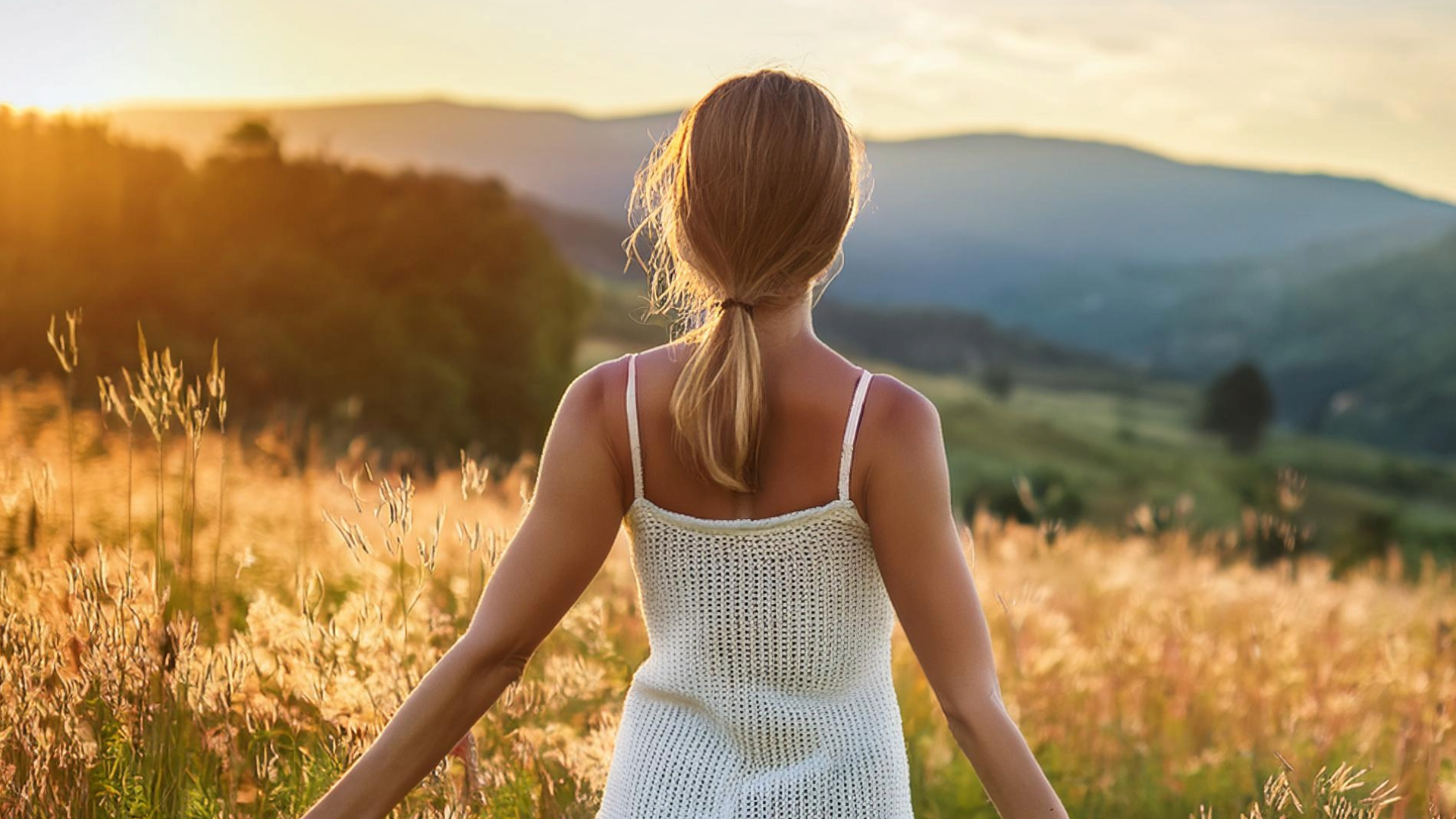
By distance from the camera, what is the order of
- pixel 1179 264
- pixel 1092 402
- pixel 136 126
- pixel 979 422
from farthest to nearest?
pixel 1179 264, pixel 1092 402, pixel 979 422, pixel 136 126

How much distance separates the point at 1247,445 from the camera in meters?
78.6

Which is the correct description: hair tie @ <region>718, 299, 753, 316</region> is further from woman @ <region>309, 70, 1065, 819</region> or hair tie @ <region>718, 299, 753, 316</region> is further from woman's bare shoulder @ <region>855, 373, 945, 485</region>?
woman's bare shoulder @ <region>855, 373, 945, 485</region>

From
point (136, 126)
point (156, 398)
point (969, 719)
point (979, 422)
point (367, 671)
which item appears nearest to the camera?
point (969, 719)

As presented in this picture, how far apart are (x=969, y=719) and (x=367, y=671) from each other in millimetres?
1786

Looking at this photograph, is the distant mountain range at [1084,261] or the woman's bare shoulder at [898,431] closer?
the woman's bare shoulder at [898,431]

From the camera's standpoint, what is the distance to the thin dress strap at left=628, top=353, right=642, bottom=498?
1.80m

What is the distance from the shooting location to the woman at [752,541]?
172 centimetres

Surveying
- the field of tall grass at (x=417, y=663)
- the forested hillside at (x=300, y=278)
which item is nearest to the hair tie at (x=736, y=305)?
the field of tall grass at (x=417, y=663)

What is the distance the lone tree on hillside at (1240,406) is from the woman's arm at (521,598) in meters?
84.6

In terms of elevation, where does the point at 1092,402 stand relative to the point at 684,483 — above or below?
below

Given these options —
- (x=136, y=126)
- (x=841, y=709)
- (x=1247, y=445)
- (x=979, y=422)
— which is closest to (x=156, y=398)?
(x=841, y=709)

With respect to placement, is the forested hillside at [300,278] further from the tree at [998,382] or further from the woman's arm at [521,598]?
the tree at [998,382]

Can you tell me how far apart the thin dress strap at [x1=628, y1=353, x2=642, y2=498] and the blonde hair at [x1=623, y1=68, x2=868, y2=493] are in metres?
0.09

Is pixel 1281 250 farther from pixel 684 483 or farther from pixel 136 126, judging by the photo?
pixel 684 483
